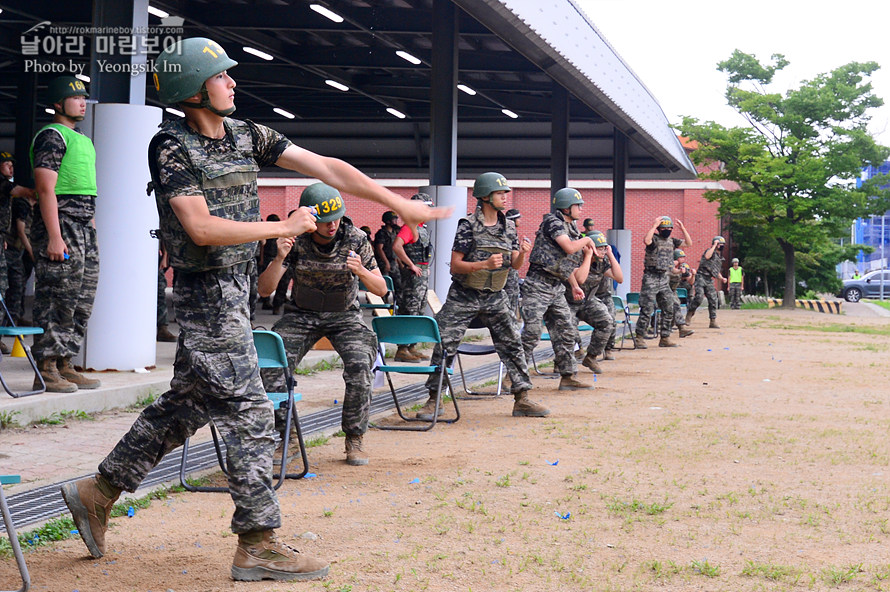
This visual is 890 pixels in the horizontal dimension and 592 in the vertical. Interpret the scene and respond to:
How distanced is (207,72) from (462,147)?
1224 inches

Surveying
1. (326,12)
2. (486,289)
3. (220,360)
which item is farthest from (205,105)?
(326,12)

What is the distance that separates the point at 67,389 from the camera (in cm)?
840

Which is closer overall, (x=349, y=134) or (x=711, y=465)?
(x=711, y=465)

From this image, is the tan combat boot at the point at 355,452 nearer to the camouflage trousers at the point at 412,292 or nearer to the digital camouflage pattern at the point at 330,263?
the digital camouflage pattern at the point at 330,263

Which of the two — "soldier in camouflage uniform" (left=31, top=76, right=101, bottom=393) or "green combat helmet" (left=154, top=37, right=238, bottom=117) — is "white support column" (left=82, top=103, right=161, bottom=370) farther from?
"green combat helmet" (left=154, top=37, right=238, bottom=117)

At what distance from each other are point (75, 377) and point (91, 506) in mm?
4430

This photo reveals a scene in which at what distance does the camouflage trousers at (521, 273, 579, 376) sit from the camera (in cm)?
1080

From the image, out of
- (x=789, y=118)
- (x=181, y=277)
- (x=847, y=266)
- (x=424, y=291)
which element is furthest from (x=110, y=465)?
(x=847, y=266)

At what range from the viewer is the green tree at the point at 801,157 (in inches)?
1465

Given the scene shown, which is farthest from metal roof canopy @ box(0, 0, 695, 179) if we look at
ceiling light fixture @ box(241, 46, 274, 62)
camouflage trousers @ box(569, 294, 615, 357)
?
camouflage trousers @ box(569, 294, 615, 357)

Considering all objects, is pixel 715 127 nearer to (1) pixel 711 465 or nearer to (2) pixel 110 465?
(1) pixel 711 465

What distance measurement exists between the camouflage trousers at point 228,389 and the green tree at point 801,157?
35455 millimetres

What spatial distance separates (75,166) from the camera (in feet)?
27.1

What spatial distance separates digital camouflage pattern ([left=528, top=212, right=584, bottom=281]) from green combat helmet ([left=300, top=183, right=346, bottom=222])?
3.97 m
